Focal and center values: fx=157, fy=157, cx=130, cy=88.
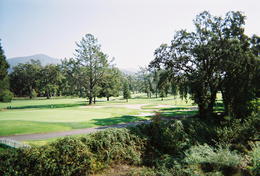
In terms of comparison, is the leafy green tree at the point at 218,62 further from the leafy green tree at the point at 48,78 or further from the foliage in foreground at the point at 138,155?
the leafy green tree at the point at 48,78

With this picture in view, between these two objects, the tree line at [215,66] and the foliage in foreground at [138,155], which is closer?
the foliage in foreground at [138,155]

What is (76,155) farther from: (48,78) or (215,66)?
(48,78)

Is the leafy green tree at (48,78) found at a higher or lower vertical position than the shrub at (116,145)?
higher

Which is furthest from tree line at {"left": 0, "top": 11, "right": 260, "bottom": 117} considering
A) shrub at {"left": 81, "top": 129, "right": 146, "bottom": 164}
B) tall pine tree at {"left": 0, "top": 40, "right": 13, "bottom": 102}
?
tall pine tree at {"left": 0, "top": 40, "right": 13, "bottom": 102}

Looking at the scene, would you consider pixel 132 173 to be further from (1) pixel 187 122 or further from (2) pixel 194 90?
(2) pixel 194 90

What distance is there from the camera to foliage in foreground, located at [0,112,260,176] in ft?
20.0

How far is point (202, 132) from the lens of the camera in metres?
12.4

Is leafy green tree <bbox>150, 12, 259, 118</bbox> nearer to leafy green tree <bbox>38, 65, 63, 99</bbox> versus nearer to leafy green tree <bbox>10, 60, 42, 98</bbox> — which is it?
leafy green tree <bbox>38, 65, 63, 99</bbox>

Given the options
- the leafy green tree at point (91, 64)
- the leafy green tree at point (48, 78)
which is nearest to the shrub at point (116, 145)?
the leafy green tree at point (91, 64)

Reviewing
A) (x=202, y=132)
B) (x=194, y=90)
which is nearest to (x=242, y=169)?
(x=202, y=132)

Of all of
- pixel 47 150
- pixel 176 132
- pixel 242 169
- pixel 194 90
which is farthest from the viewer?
pixel 194 90

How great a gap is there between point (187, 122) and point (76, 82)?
136 feet

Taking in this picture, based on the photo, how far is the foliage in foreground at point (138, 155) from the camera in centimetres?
610

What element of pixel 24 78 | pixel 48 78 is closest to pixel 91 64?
pixel 48 78
